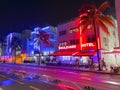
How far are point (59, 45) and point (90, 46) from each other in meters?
12.9

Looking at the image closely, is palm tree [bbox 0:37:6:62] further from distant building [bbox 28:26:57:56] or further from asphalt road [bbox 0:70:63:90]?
asphalt road [bbox 0:70:63:90]

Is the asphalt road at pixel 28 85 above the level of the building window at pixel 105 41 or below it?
below

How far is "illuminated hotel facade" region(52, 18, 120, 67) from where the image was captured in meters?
37.7

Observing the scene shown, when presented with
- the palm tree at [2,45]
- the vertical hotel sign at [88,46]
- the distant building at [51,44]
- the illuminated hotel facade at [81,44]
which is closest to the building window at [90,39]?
the illuminated hotel facade at [81,44]

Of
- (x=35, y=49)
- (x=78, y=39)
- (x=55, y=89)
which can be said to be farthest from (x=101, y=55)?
(x=35, y=49)

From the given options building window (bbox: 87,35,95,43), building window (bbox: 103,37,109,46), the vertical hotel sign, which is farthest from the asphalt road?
building window (bbox: 103,37,109,46)

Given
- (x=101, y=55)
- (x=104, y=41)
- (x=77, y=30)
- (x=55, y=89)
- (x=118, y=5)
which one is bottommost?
(x=55, y=89)

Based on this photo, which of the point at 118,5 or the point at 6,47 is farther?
the point at 6,47

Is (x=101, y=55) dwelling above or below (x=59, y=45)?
below

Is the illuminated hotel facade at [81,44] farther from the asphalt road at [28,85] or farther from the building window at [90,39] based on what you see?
the asphalt road at [28,85]

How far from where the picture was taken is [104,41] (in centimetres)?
3928

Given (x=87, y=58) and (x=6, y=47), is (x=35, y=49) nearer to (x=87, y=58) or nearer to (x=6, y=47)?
(x=87, y=58)

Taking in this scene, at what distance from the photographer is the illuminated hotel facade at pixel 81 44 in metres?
37.7

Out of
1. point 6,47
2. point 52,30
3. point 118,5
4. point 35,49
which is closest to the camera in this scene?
point 118,5
